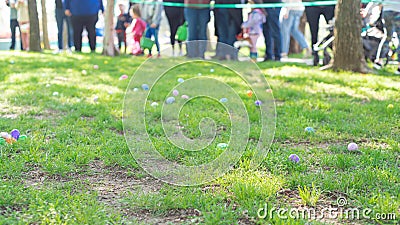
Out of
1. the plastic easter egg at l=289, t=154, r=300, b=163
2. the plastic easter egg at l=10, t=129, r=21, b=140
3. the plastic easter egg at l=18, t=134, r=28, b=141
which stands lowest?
the plastic easter egg at l=289, t=154, r=300, b=163

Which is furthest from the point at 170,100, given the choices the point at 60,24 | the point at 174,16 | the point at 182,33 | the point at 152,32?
the point at 60,24

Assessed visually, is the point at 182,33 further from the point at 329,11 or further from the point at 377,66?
the point at 377,66

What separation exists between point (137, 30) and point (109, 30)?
827 millimetres

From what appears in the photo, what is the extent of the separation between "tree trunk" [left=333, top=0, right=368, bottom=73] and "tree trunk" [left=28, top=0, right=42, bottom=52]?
287 inches

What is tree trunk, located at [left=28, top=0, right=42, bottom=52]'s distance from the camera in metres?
11.6

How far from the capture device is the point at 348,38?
7.29m

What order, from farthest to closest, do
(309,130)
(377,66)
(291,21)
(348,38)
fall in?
A: (291,21) → (377,66) → (348,38) → (309,130)

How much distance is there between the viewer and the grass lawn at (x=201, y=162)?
2.48 m

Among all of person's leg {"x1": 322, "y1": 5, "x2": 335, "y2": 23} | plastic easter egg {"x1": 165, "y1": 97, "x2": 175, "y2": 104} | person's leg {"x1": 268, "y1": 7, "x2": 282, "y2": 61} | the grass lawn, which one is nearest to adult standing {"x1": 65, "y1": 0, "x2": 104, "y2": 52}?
person's leg {"x1": 268, "y1": 7, "x2": 282, "y2": 61}

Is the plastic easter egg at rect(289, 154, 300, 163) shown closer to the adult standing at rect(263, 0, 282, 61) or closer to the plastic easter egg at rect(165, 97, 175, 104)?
the plastic easter egg at rect(165, 97, 175, 104)

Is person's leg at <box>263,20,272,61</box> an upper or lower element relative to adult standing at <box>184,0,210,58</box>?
lower

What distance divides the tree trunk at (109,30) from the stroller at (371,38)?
4.52 meters

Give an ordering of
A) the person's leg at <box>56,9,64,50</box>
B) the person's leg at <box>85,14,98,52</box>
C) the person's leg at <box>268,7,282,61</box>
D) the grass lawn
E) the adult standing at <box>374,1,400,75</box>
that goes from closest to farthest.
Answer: the grass lawn
the adult standing at <box>374,1,400,75</box>
the person's leg at <box>268,7,282,61</box>
the person's leg at <box>85,14,98,52</box>
the person's leg at <box>56,9,64,50</box>

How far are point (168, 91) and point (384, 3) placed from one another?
13.5 ft
